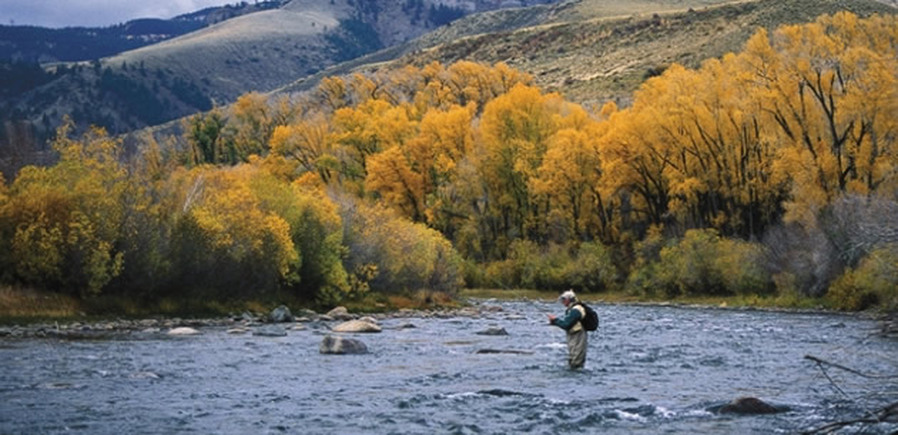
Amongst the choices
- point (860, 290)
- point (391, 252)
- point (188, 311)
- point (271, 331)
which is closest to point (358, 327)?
point (271, 331)

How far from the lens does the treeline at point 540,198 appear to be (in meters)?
36.5

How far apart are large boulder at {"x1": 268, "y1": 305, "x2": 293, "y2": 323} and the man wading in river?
18.0 m

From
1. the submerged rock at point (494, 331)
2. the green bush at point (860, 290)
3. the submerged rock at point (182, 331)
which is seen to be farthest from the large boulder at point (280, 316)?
the green bush at point (860, 290)

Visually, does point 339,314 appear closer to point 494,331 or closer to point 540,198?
point 494,331

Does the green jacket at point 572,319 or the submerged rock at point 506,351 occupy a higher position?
the green jacket at point 572,319

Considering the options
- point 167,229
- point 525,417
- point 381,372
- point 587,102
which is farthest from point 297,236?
point 587,102

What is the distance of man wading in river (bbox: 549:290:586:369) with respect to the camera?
75.4 feet

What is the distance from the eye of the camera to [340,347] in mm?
28266

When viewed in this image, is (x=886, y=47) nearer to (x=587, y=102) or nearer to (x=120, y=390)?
(x=120, y=390)

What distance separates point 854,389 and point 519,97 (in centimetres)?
5368

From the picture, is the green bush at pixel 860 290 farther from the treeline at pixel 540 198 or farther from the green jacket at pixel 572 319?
the green jacket at pixel 572 319

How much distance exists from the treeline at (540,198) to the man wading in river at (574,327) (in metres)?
6.45

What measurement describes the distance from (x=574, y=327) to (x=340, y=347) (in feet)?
26.0

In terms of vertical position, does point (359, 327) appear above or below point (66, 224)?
below
